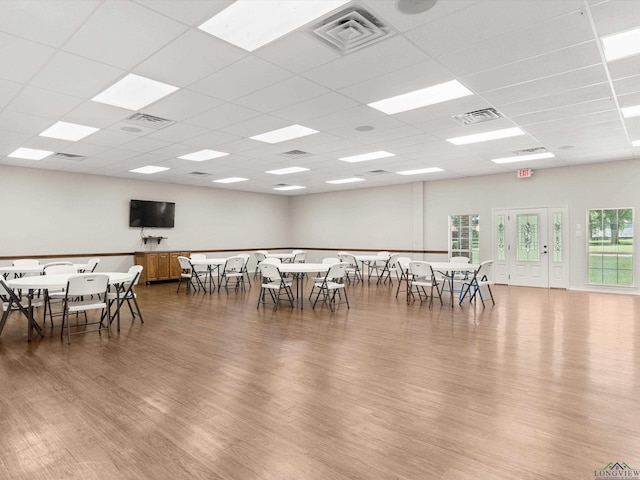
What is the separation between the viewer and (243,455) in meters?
2.12

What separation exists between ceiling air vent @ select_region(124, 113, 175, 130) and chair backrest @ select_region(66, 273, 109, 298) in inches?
86.0

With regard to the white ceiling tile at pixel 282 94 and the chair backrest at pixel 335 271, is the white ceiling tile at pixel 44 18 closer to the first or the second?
the white ceiling tile at pixel 282 94

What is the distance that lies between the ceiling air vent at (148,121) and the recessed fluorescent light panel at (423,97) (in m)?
2.91

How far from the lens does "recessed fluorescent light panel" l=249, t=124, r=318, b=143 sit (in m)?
5.80

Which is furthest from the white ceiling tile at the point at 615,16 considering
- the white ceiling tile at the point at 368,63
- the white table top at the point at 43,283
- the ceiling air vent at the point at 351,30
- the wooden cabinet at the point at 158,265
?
the wooden cabinet at the point at 158,265

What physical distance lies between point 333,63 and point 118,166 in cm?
686

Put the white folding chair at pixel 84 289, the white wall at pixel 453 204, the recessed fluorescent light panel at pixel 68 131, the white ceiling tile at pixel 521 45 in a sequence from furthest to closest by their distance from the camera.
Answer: the white wall at pixel 453 204 < the recessed fluorescent light panel at pixel 68 131 < the white folding chair at pixel 84 289 < the white ceiling tile at pixel 521 45

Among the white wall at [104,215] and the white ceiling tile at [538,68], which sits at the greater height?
the white ceiling tile at [538,68]

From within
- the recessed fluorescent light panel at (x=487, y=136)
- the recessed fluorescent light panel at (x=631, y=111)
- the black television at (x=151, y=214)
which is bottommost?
the black television at (x=151, y=214)

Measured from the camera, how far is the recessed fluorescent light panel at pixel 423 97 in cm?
423

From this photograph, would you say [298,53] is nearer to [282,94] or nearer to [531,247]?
[282,94]

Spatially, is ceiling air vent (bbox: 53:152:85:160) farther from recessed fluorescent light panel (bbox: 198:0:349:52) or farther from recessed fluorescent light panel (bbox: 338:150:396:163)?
recessed fluorescent light panel (bbox: 198:0:349:52)

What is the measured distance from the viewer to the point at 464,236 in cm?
1041

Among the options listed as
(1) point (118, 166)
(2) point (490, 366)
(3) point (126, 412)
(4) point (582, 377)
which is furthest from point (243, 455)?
(1) point (118, 166)
